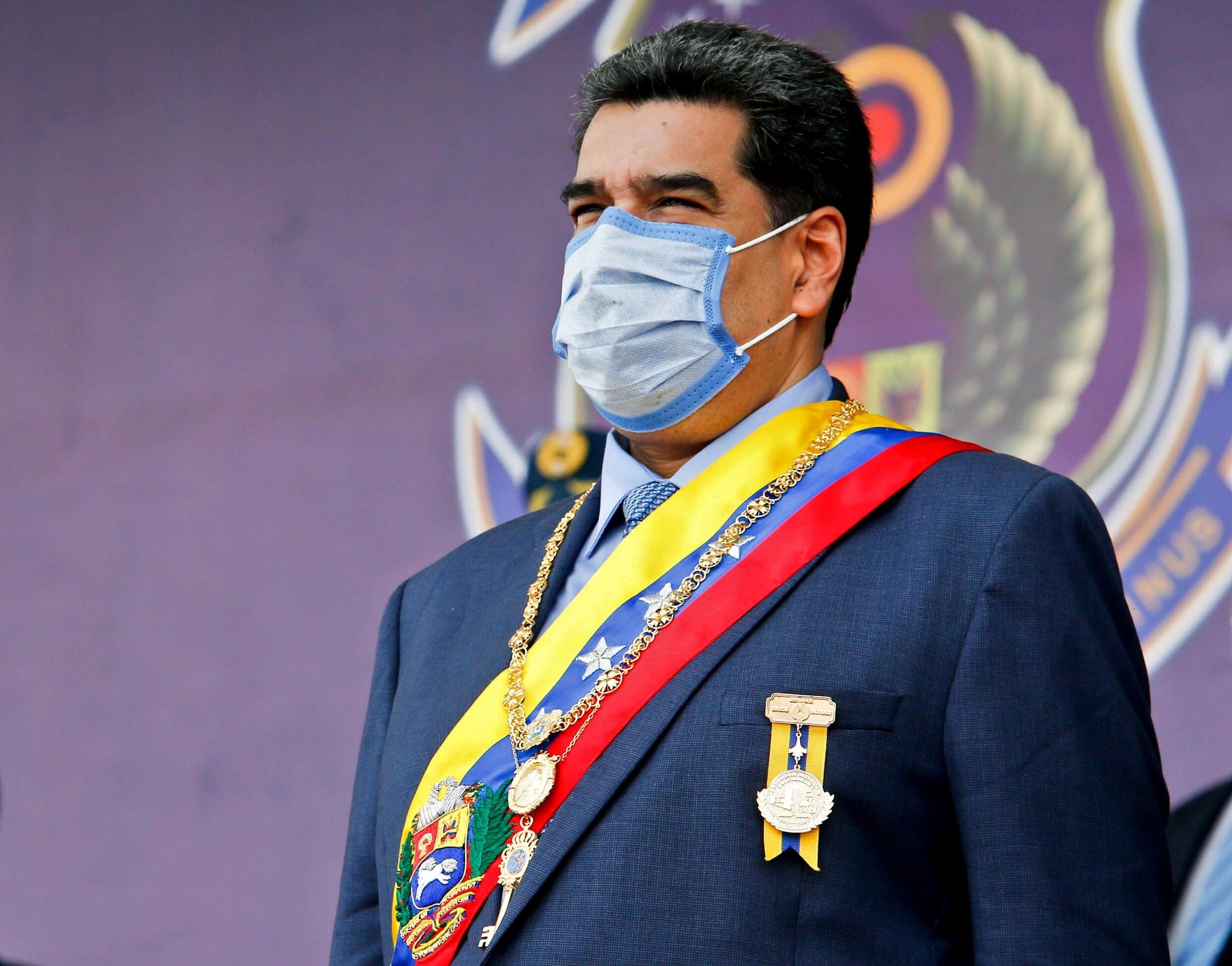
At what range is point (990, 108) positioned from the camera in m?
2.70

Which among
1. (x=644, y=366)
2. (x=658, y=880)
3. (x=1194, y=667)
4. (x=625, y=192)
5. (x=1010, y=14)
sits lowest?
(x=1194, y=667)

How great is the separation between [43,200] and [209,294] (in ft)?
2.08

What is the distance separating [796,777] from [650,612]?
278 millimetres

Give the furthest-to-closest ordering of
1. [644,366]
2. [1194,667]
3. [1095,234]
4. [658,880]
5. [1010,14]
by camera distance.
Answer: [1010,14] < [1095,234] < [1194,667] < [644,366] < [658,880]

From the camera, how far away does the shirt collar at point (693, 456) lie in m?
1.70

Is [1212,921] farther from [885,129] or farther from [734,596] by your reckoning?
[885,129]

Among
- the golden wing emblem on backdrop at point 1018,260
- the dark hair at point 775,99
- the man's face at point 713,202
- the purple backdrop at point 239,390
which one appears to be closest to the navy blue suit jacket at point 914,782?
the man's face at point 713,202

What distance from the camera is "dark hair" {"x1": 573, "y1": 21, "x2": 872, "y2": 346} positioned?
1.73 m

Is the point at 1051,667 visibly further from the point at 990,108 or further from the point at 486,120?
the point at 486,120

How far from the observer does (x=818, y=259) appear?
5.79 feet

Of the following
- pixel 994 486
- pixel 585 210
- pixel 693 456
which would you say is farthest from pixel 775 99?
pixel 994 486

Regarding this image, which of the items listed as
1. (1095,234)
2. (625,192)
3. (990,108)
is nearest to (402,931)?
(625,192)

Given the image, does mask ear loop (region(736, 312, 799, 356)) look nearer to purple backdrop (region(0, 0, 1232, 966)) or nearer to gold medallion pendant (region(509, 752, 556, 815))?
gold medallion pendant (region(509, 752, 556, 815))

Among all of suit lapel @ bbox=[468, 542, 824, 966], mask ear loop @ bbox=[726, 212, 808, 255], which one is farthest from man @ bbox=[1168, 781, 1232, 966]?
mask ear loop @ bbox=[726, 212, 808, 255]
